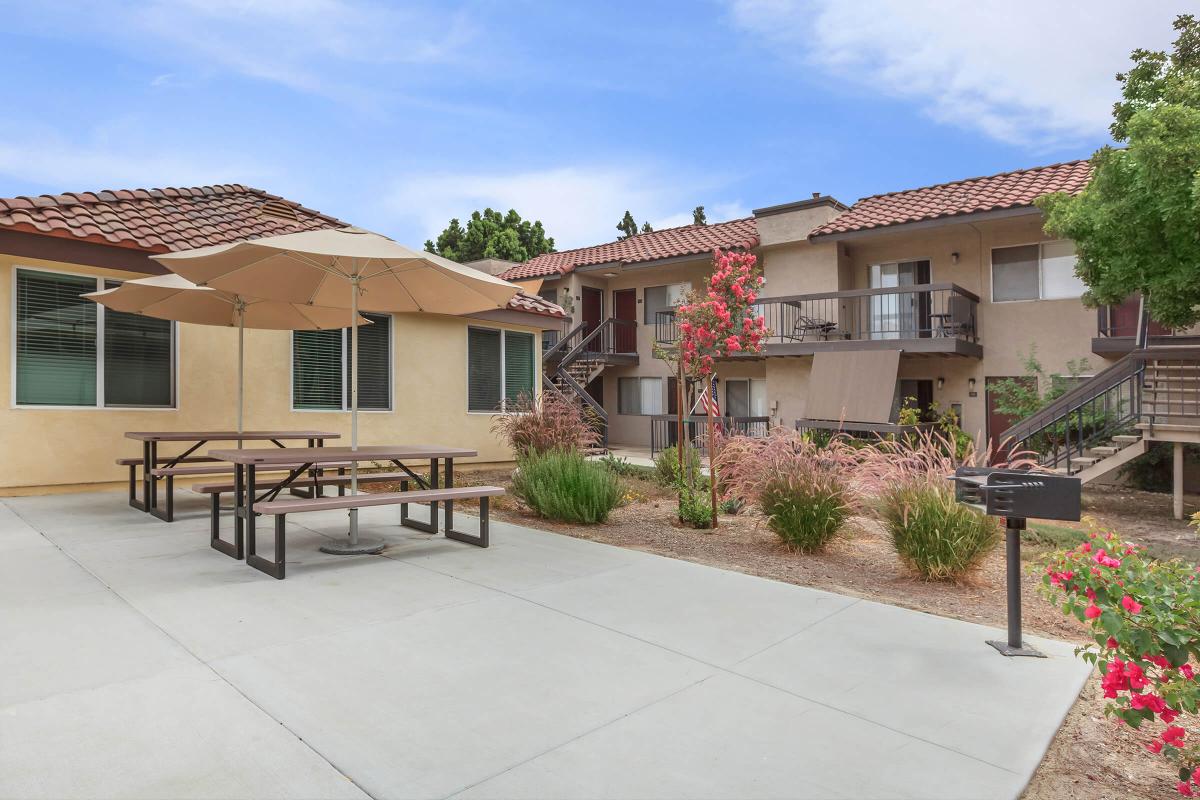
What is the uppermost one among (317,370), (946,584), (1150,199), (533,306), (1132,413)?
(1150,199)

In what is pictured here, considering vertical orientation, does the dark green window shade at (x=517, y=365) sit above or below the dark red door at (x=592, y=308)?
below

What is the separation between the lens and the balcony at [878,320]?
608 inches

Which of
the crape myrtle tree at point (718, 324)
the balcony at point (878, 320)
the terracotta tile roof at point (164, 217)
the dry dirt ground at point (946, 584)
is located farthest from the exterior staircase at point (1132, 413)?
the terracotta tile roof at point (164, 217)

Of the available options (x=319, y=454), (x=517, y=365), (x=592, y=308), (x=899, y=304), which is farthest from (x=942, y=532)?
(x=592, y=308)

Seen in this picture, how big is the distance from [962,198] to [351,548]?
16.1 meters

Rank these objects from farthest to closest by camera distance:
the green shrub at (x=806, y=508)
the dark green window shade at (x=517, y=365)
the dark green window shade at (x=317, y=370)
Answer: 1. the dark green window shade at (x=517, y=365)
2. the dark green window shade at (x=317, y=370)
3. the green shrub at (x=806, y=508)

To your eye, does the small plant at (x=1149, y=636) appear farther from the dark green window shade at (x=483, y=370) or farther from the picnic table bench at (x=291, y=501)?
the dark green window shade at (x=483, y=370)

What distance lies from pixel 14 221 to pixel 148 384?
89.9 inches

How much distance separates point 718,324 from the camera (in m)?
7.48

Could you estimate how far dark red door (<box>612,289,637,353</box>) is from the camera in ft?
75.6

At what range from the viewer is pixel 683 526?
7.76 meters

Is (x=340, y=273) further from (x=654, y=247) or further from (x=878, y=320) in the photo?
(x=654, y=247)

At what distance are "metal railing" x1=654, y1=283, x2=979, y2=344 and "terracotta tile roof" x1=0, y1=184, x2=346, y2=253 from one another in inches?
312

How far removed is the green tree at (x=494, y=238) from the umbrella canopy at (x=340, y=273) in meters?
27.9
